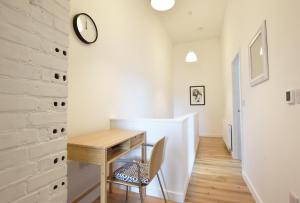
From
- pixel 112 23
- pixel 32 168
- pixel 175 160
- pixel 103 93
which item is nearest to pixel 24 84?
pixel 32 168

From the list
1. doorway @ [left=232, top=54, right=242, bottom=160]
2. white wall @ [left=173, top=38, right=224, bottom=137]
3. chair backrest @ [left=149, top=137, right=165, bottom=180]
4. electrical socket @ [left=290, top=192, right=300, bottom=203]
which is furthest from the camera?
white wall @ [left=173, top=38, right=224, bottom=137]

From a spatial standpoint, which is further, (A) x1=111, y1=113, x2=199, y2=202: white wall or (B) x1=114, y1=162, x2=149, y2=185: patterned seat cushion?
(A) x1=111, y1=113, x2=199, y2=202: white wall

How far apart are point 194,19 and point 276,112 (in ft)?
12.7

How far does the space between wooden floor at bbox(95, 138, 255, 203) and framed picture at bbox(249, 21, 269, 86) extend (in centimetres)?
137

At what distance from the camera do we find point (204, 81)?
5.84 metres

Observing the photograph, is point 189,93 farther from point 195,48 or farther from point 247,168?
point 247,168

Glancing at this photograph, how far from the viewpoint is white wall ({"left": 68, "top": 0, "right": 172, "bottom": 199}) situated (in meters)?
1.87

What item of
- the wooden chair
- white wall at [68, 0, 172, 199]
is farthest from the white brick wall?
white wall at [68, 0, 172, 199]

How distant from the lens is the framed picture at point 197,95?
584cm

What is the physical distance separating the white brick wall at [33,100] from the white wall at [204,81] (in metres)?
5.31

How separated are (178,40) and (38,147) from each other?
585 centimetres

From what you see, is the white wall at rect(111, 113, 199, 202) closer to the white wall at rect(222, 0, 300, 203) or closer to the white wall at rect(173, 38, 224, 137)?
the white wall at rect(222, 0, 300, 203)

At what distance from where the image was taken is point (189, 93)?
6004 millimetres

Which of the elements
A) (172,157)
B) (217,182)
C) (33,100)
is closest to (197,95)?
(217,182)
